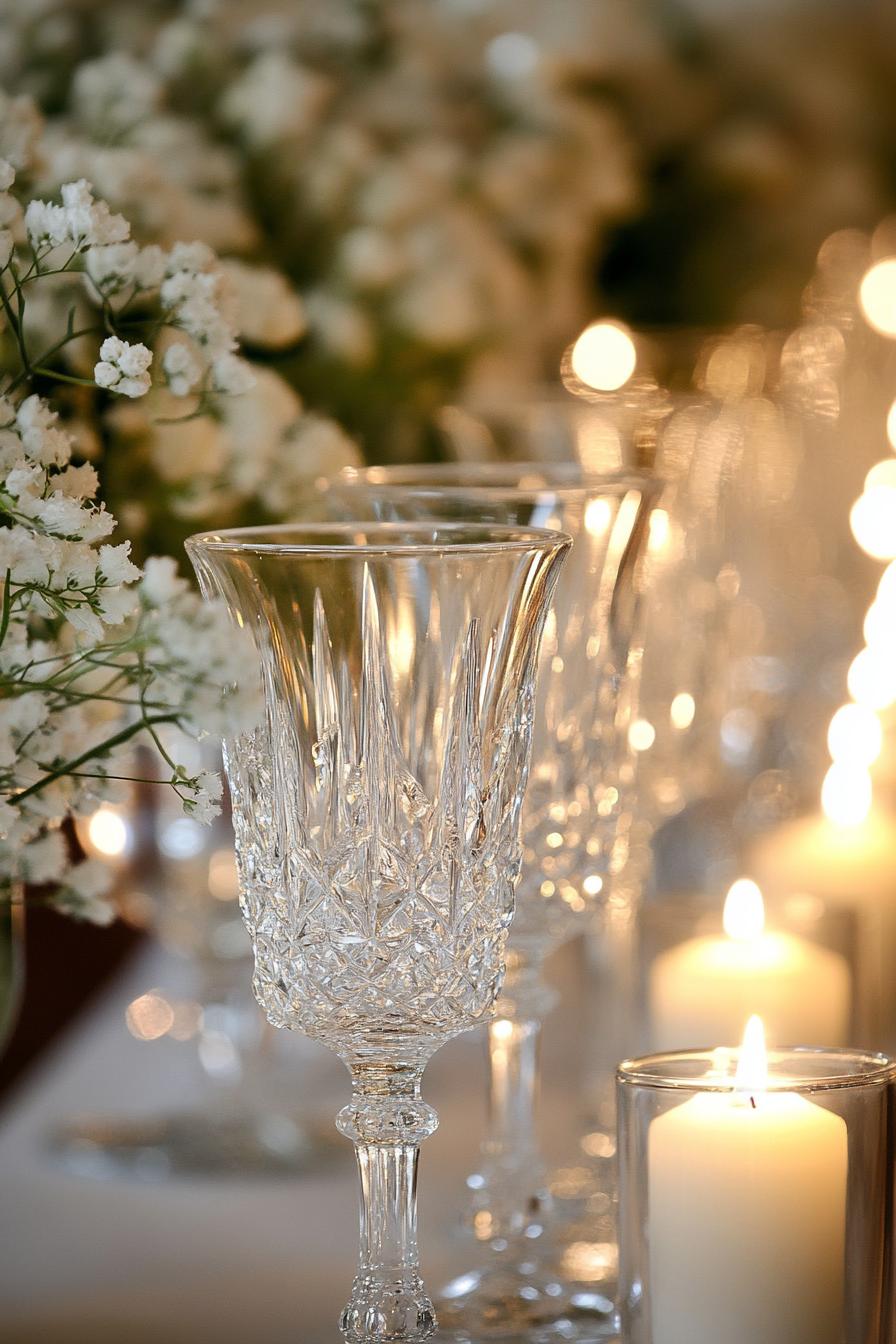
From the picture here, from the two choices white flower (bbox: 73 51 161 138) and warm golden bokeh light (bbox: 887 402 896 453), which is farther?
warm golden bokeh light (bbox: 887 402 896 453)

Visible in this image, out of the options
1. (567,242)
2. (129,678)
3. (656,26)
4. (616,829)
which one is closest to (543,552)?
(129,678)

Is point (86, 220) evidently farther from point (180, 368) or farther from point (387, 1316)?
point (387, 1316)

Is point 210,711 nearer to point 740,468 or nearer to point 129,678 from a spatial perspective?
point 129,678

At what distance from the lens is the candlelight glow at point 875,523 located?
64.9 inches

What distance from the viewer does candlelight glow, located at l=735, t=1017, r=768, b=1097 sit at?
609 mm

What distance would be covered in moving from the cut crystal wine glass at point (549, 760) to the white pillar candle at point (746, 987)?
5 centimetres

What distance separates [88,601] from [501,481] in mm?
371

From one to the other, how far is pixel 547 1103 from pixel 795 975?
0.91ft

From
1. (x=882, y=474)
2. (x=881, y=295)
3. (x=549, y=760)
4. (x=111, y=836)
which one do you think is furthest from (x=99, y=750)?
(x=881, y=295)

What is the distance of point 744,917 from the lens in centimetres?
89

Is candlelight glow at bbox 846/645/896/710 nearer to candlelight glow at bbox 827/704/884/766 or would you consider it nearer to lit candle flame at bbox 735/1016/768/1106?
candlelight glow at bbox 827/704/884/766

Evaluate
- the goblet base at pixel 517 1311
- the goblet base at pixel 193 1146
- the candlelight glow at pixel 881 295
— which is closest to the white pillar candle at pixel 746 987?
the goblet base at pixel 517 1311

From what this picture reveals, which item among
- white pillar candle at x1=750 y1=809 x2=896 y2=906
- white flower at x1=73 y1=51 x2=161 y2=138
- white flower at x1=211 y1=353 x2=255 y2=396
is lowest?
white pillar candle at x1=750 y1=809 x2=896 y2=906

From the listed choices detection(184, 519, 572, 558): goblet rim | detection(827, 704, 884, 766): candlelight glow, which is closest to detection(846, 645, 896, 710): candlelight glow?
detection(827, 704, 884, 766): candlelight glow
